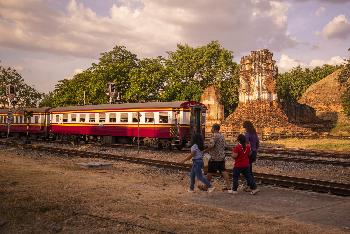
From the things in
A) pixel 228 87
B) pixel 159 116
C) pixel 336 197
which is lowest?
pixel 336 197

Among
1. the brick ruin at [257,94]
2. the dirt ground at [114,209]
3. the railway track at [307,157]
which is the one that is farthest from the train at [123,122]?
the brick ruin at [257,94]

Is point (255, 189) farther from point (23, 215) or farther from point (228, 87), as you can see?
point (228, 87)

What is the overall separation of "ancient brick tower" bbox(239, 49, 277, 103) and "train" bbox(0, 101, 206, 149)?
20.3 metres

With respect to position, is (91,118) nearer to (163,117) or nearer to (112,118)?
(112,118)

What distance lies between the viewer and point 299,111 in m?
52.2

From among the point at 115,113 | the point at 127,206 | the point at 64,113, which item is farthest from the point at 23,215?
the point at 64,113

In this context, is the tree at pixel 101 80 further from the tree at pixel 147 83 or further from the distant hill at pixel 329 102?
the distant hill at pixel 329 102

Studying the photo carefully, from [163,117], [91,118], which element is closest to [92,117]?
[91,118]

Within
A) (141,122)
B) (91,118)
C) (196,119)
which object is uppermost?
(91,118)

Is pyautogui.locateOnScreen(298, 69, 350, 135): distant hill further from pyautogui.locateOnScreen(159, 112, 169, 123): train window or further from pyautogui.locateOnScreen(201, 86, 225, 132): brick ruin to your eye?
pyautogui.locateOnScreen(159, 112, 169, 123): train window

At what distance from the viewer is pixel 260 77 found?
144 feet

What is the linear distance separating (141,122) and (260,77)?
2233 centimetres

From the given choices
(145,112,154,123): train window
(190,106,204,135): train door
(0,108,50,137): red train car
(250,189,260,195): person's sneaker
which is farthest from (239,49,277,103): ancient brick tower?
(250,189,260,195): person's sneaker

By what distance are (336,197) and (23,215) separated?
24.8ft
